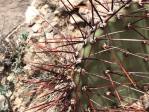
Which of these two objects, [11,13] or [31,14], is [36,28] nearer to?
[31,14]

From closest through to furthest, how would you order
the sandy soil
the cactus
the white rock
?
the cactus
the white rock
the sandy soil

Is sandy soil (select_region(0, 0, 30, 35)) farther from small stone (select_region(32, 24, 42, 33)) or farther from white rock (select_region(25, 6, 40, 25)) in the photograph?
small stone (select_region(32, 24, 42, 33))

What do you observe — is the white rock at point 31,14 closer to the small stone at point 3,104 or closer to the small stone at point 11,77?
the small stone at point 11,77

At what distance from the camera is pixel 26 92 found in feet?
13.8

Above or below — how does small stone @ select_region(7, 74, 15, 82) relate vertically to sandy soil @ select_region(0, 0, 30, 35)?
below

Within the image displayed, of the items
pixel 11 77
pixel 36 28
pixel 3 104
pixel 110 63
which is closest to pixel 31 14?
pixel 36 28

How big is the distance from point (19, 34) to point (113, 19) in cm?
194

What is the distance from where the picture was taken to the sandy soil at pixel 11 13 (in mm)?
4945

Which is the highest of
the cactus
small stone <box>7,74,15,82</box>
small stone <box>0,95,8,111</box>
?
the cactus

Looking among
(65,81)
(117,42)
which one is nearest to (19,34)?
(65,81)

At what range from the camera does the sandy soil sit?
4.95 meters

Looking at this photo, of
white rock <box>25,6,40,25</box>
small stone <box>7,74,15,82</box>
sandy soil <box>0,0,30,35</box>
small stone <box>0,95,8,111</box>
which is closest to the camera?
small stone <box>0,95,8,111</box>

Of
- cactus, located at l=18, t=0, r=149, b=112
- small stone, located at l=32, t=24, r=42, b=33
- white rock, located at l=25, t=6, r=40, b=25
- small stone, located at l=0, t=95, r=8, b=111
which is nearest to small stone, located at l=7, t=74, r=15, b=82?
small stone, located at l=0, t=95, r=8, b=111

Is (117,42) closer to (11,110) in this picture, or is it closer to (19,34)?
(11,110)
